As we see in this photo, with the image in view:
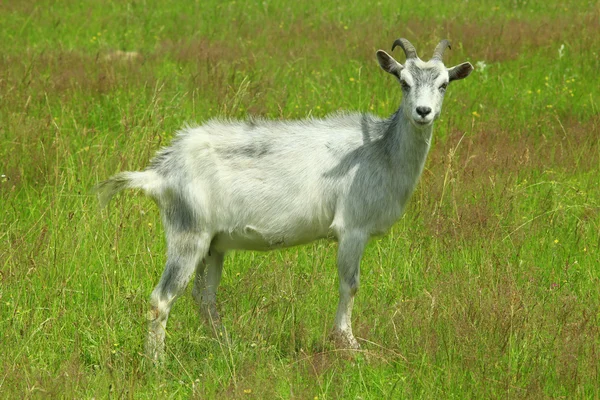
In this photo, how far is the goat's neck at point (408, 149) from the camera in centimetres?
658

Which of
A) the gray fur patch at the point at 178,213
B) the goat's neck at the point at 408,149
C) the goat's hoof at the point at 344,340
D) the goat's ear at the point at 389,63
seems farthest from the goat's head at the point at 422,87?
the gray fur patch at the point at 178,213

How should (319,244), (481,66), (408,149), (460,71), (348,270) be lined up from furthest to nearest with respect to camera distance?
(481,66)
(319,244)
(460,71)
(408,149)
(348,270)

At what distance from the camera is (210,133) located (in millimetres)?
6582

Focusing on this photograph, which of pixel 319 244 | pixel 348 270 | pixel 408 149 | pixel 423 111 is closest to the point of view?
pixel 423 111

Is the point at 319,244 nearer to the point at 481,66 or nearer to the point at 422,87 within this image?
the point at 422,87

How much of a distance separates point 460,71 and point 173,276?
256 centimetres

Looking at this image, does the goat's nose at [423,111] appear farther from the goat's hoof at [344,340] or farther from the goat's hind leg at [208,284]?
the goat's hind leg at [208,284]

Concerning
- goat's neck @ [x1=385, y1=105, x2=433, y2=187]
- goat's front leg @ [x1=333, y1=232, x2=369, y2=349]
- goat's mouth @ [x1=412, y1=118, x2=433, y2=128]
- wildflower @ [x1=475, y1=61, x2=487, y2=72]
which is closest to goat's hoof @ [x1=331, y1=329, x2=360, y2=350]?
goat's front leg @ [x1=333, y1=232, x2=369, y2=349]

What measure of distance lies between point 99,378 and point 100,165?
11.1 feet

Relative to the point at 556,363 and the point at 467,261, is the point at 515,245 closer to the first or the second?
the point at 467,261

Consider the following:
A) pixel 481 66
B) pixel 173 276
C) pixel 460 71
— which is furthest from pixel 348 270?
pixel 481 66

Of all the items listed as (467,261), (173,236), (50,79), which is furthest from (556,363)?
(50,79)

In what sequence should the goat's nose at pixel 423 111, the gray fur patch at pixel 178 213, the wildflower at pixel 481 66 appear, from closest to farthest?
1. the goat's nose at pixel 423 111
2. the gray fur patch at pixel 178 213
3. the wildflower at pixel 481 66

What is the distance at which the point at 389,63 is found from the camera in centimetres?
676
